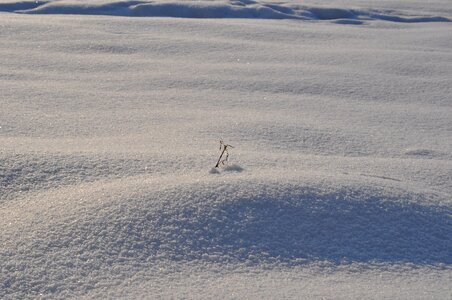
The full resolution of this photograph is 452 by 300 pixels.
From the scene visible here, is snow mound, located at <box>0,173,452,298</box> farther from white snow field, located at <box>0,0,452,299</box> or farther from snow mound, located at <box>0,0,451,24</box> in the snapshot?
snow mound, located at <box>0,0,451,24</box>

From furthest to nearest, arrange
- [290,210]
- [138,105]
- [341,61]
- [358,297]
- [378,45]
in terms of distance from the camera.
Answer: [378,45]
[341,61]
[138,105]
[290,210]
[358,297]

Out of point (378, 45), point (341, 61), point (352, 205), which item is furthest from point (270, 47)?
point (352, 205)

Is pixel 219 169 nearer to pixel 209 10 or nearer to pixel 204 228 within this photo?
pixel 204 228

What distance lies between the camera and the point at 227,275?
4.40 feet

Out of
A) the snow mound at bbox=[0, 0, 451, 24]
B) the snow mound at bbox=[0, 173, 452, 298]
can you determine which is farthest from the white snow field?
the snow mound at bbox=[0, 0, 451, 24]

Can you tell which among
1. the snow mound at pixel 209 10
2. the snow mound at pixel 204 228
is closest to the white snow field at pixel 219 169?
the snow mound at pixel 204 228

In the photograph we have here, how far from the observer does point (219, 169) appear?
1779 mm

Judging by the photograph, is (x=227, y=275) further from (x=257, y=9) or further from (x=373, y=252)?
(x=257, y=9)

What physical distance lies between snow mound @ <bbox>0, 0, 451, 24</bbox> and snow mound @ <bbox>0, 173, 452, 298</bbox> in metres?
3.21

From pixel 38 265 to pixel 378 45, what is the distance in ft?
10.0

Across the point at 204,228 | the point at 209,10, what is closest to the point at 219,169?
the point at 204,228

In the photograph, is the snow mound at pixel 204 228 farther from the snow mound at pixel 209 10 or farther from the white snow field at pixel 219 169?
the snow mound at pixel 209 10

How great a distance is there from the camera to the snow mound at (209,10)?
4.65 meters

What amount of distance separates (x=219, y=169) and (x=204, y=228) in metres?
0.33
